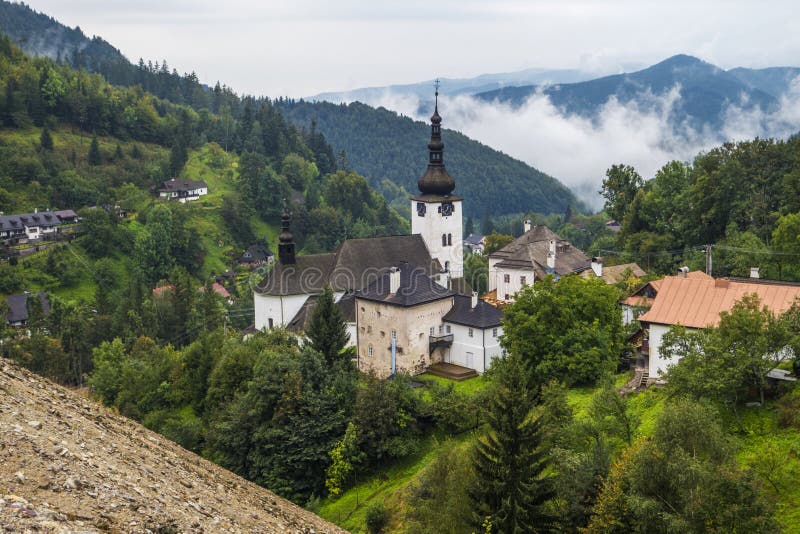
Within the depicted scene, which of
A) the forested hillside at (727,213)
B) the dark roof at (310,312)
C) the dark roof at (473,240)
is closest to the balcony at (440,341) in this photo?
the dark roof at (310,312)

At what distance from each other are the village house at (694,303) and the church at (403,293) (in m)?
12.9

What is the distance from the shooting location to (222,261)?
11481 centimetres

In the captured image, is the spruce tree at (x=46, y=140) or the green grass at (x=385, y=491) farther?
the spruce tree at (x=46, y=140)

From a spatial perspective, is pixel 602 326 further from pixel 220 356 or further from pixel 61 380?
pixel 61 380

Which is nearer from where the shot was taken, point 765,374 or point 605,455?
point 605,455

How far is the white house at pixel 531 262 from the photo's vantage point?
5791cm

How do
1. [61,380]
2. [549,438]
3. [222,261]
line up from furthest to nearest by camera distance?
[222,261], [61,380], [549,438]

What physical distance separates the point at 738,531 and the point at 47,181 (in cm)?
11894

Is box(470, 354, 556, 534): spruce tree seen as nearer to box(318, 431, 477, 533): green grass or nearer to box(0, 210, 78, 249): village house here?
box(318, 431, 477, 533): green grass

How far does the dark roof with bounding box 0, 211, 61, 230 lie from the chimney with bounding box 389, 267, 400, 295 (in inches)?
2943

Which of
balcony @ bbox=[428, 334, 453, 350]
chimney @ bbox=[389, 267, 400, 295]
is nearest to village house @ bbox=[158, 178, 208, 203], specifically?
chimney @ bbox=[389, 267, 400, 295]

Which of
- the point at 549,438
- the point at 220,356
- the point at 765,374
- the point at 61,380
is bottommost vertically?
the point at 61,380

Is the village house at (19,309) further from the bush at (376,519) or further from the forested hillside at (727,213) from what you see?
the forested hillside at (727,213)

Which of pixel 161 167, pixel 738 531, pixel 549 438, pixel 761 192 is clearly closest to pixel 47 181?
pixel 161 167
